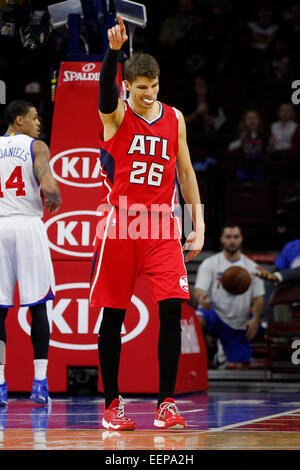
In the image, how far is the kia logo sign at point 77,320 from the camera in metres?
7.13

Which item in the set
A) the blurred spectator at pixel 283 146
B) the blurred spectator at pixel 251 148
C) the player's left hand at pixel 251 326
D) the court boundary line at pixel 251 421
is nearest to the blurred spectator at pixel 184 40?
the blurred spectator at pixel 283 146

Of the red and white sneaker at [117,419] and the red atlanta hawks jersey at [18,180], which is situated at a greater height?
the red atlanta hawks jersey at [18,180]

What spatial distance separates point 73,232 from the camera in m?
7.32

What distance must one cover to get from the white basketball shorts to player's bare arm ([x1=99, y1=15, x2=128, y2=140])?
1967 millimetres

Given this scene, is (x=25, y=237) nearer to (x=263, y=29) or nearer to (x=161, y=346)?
(x=161, y=346)

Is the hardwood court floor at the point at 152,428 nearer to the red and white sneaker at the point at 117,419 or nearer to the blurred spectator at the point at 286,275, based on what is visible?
the red and white sneaker at the point at 117,419

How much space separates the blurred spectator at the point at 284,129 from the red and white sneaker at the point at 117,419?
8.75 metres

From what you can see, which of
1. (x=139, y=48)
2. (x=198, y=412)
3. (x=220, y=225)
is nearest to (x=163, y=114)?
(x=198, y=412)

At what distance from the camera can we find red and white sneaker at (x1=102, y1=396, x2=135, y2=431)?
14.5ft

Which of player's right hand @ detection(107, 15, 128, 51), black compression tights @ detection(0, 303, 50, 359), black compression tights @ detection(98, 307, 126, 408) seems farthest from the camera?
black compression tights @ detection(0, 303, 50, 359)

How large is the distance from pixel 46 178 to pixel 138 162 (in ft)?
5.89

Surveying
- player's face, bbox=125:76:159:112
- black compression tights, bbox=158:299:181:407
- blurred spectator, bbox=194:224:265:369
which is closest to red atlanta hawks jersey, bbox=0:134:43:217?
player's face, bbox=125:76:159:112

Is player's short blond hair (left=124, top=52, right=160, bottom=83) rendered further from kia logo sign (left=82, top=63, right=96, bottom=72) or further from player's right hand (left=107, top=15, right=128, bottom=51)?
kia logo sign (left=82, top=63, right=96, bottom=72)
